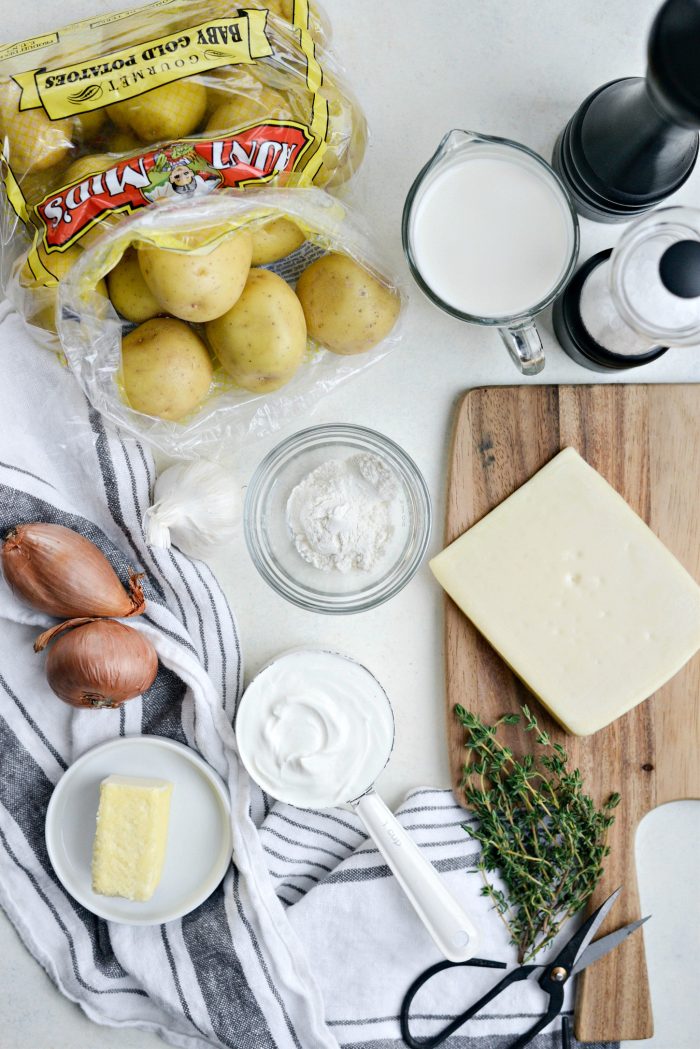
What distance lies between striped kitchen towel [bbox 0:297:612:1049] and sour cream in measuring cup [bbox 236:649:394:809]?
4cm

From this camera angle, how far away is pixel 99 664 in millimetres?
956

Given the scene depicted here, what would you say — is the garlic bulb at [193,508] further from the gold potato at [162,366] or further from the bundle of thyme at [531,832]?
the bundle of thyme at [531,832]

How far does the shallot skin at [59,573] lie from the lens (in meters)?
0.96

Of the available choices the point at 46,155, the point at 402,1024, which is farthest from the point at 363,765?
the point at 46,155

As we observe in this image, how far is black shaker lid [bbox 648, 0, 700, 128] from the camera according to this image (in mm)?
775

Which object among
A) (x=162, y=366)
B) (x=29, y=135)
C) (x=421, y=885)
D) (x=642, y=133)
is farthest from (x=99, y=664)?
(x=642, y=133)

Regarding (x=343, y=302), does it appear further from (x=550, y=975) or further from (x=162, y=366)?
(x=550, y=975)

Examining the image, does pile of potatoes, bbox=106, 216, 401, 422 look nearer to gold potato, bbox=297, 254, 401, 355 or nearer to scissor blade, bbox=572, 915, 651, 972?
gold potato, bbox=297, 254, 401, 355

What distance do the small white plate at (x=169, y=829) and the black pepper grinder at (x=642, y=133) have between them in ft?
2.63

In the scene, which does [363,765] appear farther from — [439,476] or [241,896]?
[439,476]

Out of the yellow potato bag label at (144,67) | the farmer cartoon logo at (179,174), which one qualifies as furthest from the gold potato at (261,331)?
the yellow potato bag label at (144,67)

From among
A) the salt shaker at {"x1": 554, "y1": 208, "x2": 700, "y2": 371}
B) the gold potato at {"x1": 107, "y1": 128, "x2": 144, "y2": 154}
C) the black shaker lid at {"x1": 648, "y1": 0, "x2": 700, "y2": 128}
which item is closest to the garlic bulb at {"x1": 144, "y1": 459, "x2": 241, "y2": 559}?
the gold potato at {"x1": 107, "y1": 128, "x2": 144, "y2": 154}

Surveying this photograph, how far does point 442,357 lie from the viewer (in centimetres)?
107

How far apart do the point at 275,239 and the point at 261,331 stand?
0.11 metres
